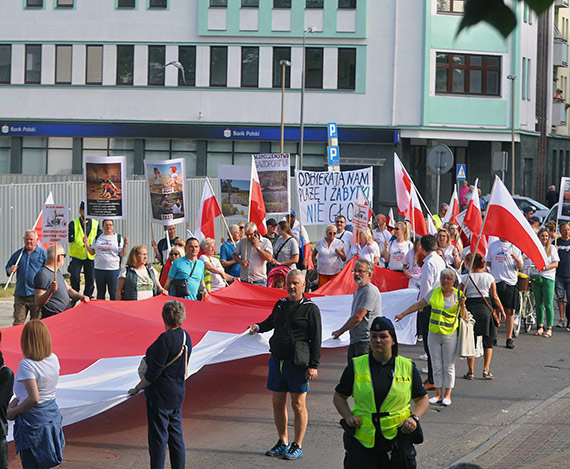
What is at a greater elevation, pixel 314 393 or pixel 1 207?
pixel 1 207

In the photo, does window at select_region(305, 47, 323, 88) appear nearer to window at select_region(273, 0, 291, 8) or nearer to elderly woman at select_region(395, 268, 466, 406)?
window at select_region(273, 0, 291, 8)

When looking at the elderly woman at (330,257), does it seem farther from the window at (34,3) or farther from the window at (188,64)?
the window at (34,3)

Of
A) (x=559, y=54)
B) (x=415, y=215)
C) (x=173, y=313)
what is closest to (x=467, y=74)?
(x=559, y=54)

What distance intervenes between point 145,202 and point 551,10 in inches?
1049

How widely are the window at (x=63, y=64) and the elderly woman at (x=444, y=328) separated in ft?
119

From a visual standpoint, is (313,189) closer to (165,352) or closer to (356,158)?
(165,352)

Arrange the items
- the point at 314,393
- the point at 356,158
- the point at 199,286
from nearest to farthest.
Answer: the point at 314,393 → the point at 199,286 → the point at 356,158

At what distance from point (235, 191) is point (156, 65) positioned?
27.0 meters

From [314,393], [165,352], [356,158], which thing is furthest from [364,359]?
[356,158]

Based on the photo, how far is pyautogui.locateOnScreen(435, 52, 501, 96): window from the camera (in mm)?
43125

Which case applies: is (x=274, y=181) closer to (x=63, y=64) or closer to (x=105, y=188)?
(x=105, y=188)

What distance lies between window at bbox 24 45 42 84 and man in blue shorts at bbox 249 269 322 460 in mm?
38468

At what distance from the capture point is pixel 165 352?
24.5 ft

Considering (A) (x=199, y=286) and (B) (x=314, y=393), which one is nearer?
(B) (x=314, y=393)
